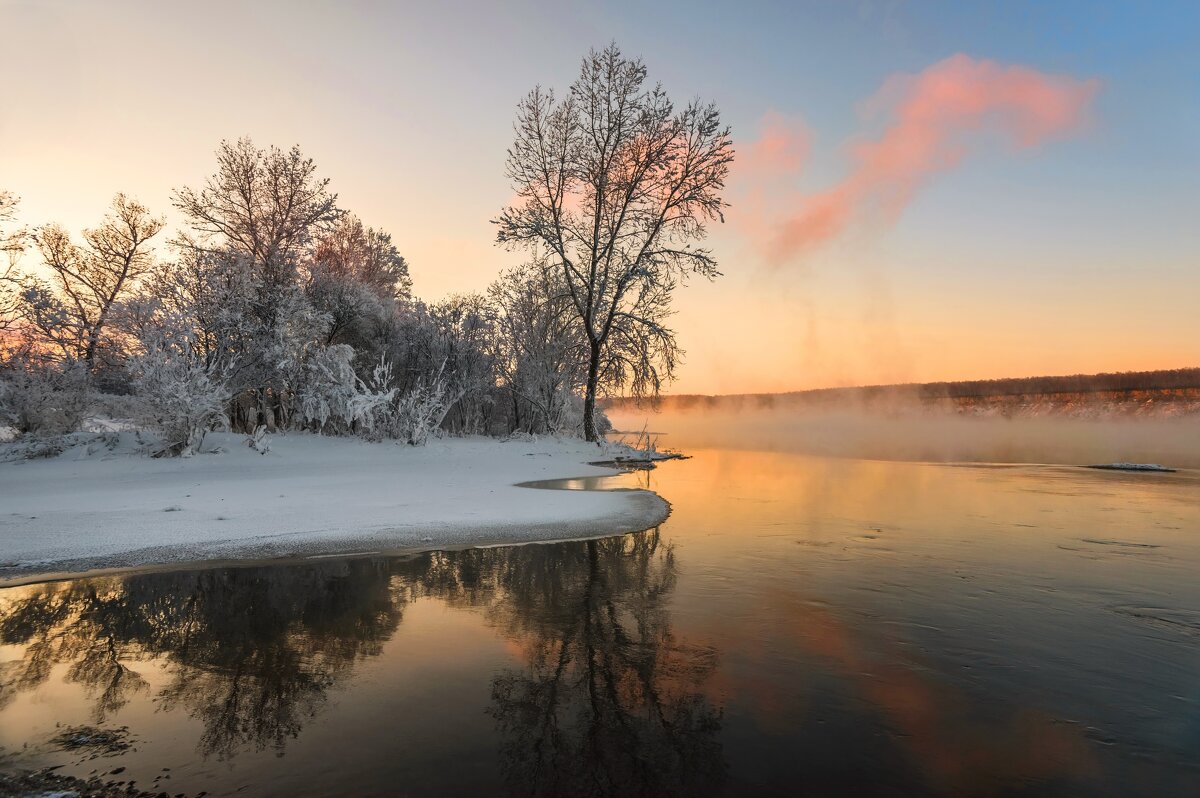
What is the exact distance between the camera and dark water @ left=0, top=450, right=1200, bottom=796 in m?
3.21

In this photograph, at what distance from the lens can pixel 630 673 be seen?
4363 millimetres

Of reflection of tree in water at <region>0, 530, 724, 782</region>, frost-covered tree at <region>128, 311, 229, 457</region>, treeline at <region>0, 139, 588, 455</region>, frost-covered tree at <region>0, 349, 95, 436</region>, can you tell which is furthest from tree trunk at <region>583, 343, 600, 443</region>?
reflection of tree in water at <region>0, 530, 724, 782</region>

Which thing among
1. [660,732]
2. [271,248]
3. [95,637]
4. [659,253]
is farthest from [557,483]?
[271,248]

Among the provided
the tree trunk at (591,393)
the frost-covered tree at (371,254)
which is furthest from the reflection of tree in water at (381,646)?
the frost-covered tree at (371,254)

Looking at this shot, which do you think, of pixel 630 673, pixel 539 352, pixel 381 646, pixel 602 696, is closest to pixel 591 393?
pixel 539 352

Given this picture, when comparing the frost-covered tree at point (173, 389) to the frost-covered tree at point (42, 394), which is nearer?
the frost-covered tree at point (173, 389)

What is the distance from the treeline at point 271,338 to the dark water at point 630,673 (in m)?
11.5

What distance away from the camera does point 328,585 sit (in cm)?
645

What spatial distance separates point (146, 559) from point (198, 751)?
4.82 m

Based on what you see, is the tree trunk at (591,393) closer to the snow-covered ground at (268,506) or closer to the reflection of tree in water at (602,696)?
the snow-covered ground at (268,506)

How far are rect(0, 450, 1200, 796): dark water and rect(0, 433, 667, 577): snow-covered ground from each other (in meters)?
0.90

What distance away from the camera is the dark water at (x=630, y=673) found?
321cm

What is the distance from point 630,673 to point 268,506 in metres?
7.98

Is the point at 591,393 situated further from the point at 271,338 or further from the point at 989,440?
the point at 989,440
